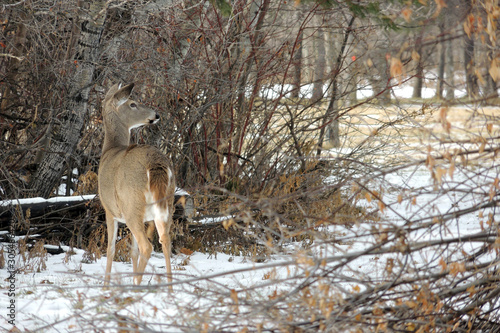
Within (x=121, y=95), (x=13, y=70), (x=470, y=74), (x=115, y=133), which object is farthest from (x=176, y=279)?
(x=13, y=70)

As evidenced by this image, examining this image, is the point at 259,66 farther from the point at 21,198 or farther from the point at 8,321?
the point at 8,321

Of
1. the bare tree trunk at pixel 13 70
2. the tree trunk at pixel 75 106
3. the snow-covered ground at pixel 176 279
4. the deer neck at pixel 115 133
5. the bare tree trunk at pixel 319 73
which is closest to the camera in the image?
the snow-covered ground at pixel 176 279

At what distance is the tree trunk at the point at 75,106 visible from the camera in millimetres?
7965

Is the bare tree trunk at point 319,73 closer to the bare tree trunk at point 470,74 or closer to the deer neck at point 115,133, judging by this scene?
the deer neck at point 115,133

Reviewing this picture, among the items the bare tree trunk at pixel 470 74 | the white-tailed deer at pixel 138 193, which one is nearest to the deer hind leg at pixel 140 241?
the white-tailed deer at pixel 138 193

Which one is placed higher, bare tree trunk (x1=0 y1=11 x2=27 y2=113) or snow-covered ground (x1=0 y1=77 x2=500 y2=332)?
bare tree trunk (x1=0 y1=11 x2=27 y2=113)

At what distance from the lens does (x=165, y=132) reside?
923cm

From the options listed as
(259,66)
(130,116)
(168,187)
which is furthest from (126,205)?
(259,66)

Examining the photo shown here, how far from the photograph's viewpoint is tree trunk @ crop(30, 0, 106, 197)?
7.96 metres

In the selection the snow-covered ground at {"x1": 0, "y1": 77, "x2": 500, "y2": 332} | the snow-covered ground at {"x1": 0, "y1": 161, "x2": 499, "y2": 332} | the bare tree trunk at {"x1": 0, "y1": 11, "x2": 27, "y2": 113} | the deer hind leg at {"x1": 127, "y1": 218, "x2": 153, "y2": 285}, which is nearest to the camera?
the snow-covered ground at {"x1": 0, "y1": 77, "x2": 500, "y2": 332}

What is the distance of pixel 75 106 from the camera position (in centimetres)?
809

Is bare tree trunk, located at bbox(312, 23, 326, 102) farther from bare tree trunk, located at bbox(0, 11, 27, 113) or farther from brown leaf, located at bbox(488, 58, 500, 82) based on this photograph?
brown leaf, located at bbox(488, 58, 500, 82)

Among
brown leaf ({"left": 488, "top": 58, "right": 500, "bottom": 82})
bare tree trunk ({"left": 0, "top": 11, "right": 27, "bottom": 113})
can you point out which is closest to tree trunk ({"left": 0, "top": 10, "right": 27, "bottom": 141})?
bare tree trunk ({"left": 0, "top": 11, "right": 27, "bottom": 113})

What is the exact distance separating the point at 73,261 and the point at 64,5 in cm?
333
